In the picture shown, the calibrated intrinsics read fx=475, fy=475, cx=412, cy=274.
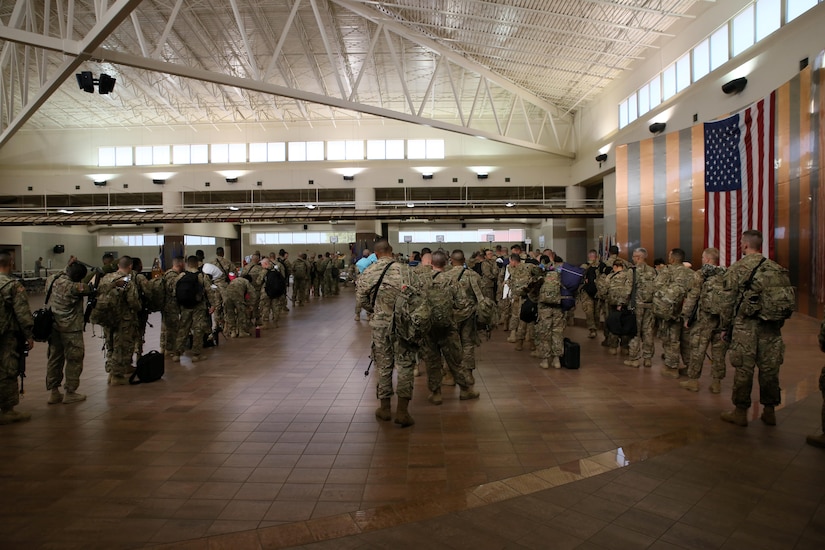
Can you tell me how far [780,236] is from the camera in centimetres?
1057

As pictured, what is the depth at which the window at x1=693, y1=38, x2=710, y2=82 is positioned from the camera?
14591 millimetres

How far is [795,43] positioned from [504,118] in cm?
1743

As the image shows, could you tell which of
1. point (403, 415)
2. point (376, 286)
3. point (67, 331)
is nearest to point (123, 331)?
point (67, 331)

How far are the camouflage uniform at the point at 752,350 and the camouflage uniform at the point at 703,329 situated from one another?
77 cm

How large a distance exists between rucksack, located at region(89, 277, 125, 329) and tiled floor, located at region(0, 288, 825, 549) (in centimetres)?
99

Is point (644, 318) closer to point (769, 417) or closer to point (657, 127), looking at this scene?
point (769, 417)

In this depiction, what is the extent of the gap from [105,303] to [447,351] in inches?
179

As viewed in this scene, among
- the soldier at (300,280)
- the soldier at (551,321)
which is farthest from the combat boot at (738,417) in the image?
the soldier at (300,280)

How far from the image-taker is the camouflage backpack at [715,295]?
188 inches

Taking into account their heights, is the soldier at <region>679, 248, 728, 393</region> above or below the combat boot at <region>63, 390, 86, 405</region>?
above

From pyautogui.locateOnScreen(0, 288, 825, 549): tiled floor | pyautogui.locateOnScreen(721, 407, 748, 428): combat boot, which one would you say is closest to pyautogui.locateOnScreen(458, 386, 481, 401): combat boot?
pyautogui.locateOnScreen(0, 288, 825, 549): tiled floor

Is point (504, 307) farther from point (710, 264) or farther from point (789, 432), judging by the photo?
point (789, 432)

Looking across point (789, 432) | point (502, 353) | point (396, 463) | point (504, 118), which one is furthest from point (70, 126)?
point (789, 432)

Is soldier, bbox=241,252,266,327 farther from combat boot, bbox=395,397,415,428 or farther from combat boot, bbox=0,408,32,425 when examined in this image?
combat boot, bbox=395,397,415,428
